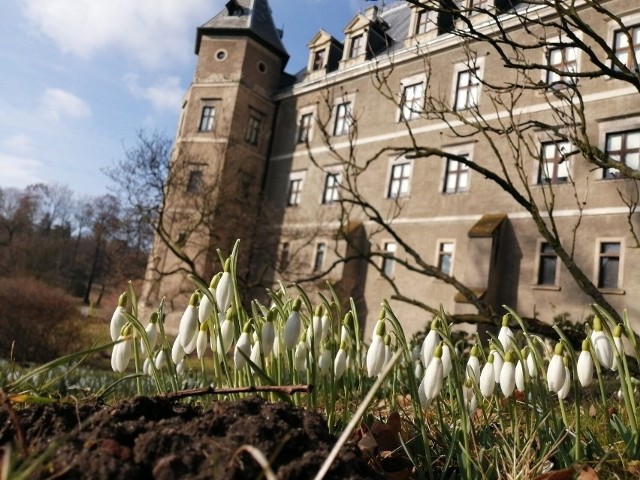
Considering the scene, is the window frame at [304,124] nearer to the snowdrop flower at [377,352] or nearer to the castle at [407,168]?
the castle at [407,168]

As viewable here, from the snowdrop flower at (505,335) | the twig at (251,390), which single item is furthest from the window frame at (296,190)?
the twig at (251,390)

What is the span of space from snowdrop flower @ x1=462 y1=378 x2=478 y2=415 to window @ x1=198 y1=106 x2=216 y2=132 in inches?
966

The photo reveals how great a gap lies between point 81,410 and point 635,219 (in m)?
16.9

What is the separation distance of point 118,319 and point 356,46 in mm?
24430

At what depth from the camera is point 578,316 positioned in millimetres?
14812

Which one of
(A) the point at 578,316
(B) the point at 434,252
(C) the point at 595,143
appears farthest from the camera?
(B) the point at 434,252

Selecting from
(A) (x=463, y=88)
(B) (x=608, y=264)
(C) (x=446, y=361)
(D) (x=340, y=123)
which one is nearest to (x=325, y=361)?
(C) (x=446, y=361)

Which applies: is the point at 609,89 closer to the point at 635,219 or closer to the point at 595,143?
the point at 595,143

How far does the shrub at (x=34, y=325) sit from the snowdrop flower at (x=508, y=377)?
14.8 meters

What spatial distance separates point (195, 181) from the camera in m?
22.8

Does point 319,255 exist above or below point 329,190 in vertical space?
below

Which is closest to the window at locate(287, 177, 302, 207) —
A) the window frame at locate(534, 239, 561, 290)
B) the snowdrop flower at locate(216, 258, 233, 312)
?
the window frame at locate(534, 239, 561, 290)

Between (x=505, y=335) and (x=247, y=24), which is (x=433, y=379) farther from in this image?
(x=247, y=24)

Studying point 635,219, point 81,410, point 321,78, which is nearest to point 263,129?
point 321,78
